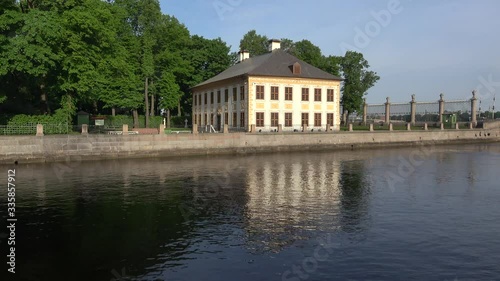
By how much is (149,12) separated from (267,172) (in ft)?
146

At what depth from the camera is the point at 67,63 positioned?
37.1 metres

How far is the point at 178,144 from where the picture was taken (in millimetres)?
39094

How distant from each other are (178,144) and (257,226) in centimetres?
A: 2602

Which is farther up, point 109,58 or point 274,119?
point 109,58

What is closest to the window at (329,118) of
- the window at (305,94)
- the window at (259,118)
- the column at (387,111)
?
the window at (305,94)

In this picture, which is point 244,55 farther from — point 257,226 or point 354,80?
point 257,226

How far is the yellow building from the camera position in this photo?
50.3 m

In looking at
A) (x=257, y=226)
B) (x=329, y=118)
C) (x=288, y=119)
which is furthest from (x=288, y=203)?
(x=329, y=118)

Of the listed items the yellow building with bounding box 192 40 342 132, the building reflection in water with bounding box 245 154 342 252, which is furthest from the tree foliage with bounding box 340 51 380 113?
the building reflection in water with bounding box 245 154 342 252

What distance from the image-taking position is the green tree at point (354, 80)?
71.1m

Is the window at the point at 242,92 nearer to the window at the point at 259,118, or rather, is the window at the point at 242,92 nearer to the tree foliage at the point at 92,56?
the window at the point at 259,118

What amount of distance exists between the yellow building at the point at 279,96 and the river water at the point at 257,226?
984 inches

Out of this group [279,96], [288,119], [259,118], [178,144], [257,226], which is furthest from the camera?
[288,119]

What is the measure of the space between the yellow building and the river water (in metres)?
25.0
